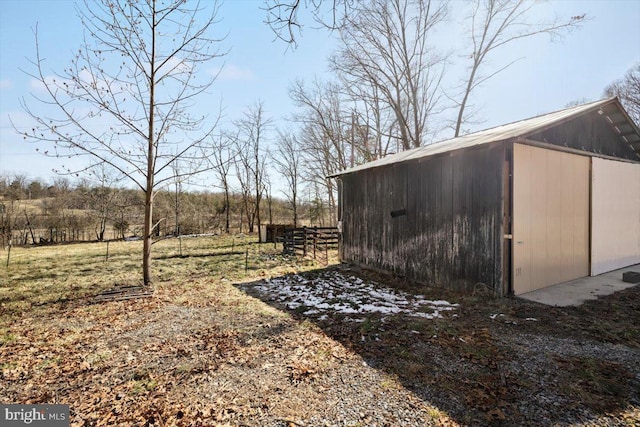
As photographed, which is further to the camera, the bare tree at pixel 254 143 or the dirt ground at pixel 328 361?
the bare tree at pixel 254 143

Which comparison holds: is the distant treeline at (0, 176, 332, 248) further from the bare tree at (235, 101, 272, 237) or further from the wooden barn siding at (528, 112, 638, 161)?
the wooden barn siding at (528, 112, 638, 161)

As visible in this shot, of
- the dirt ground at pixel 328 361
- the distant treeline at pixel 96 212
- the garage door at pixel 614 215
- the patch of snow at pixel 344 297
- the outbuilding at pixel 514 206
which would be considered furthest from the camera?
the distant treeline at pixel 96 212

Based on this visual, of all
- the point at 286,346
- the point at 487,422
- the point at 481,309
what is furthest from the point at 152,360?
the point at 481,309

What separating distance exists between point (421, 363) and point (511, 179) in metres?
3.97

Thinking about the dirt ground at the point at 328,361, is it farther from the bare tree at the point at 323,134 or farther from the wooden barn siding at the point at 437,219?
the bare tree at the point at 323,134

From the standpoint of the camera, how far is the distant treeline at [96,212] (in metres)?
18.2

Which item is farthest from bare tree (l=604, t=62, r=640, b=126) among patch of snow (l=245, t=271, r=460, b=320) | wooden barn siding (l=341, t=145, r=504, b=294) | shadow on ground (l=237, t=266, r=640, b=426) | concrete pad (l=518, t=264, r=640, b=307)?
patch of snow (l=245, t=271, r=460, b=320)

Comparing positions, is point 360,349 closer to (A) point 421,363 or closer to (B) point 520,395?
(A) point 421,363

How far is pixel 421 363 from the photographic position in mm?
3174

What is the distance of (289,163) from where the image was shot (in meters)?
25.0

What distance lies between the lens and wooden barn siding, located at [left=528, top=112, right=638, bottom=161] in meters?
6.33

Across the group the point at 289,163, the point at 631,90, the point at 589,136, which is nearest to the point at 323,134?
the point at 289,163

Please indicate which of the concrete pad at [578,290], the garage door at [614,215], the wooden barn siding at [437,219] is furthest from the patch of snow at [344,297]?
the garage door at [614,215]

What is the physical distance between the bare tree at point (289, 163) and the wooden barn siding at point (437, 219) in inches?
632
